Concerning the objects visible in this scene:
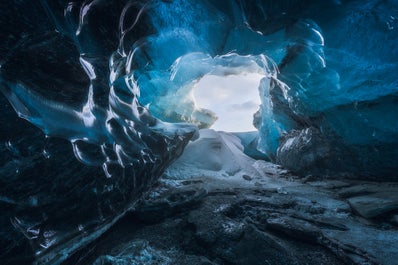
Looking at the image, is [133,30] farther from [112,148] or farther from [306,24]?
[306,24]

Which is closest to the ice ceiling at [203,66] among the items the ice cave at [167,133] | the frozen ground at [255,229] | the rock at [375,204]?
the ice cave at [167,133]

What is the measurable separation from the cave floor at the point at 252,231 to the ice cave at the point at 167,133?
0.02 meters

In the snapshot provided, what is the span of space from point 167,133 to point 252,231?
3445mm

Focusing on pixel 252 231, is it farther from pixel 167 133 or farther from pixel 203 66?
pixel 203 66

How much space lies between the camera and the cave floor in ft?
7.64

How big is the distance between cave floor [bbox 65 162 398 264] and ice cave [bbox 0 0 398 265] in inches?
0.9

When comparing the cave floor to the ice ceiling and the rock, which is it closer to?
the rock

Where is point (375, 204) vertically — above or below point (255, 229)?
below

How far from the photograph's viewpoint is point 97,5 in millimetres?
2238

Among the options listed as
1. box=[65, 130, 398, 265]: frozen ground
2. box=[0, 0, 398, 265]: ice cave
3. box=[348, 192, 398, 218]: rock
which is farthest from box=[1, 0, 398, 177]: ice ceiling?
box=[348, 192, 398, 218]: rock

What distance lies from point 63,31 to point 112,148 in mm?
1618

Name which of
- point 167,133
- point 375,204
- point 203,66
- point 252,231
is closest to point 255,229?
point 252,231

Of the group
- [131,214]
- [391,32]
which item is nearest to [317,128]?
[391,32]

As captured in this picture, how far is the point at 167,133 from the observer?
17.9 feet
